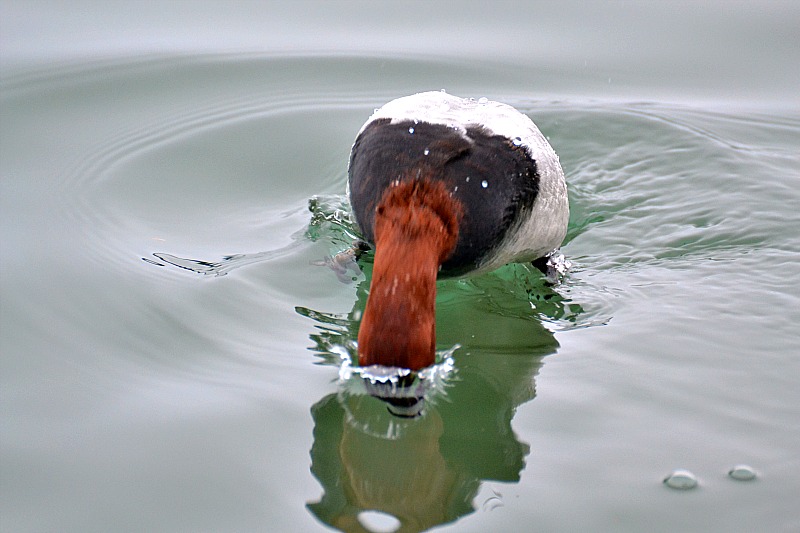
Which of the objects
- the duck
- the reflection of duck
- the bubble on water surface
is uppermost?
the duck

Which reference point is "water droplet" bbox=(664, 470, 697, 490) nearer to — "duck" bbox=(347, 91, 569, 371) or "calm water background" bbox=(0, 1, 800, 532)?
"calm water background" bbox=(0, 1, 800, 532)

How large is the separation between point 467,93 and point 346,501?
6.33m

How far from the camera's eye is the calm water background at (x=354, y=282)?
15.7 ft

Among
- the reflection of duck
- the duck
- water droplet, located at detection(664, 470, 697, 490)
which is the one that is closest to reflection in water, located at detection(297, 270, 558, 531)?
the reflection of duck

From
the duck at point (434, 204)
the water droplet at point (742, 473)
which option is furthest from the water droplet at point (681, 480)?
the duck at point (434, 204)

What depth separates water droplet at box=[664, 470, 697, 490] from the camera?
4.75 metres

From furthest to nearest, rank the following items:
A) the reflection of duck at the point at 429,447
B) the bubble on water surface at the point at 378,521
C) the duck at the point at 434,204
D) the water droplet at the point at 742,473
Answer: the duck at the point at 434,204, the water droplet at the point at 742,473, the reflection of duck at the point at 429,447, the bubble on water surface at the point at 378,521

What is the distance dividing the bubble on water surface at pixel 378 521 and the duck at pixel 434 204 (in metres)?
0.72

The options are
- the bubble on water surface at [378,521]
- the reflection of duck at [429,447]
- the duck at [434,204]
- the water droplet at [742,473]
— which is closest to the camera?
the bubble on water surface at [378,521]

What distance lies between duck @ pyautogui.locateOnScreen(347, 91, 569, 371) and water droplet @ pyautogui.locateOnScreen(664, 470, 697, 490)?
1.31 m

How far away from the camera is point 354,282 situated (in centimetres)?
710

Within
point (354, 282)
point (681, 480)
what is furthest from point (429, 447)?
point (354, 282)

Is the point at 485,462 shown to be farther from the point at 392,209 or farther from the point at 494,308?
the point at 494,308

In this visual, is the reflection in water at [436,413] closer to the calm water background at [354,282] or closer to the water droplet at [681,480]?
the calm water background at [354,282]
